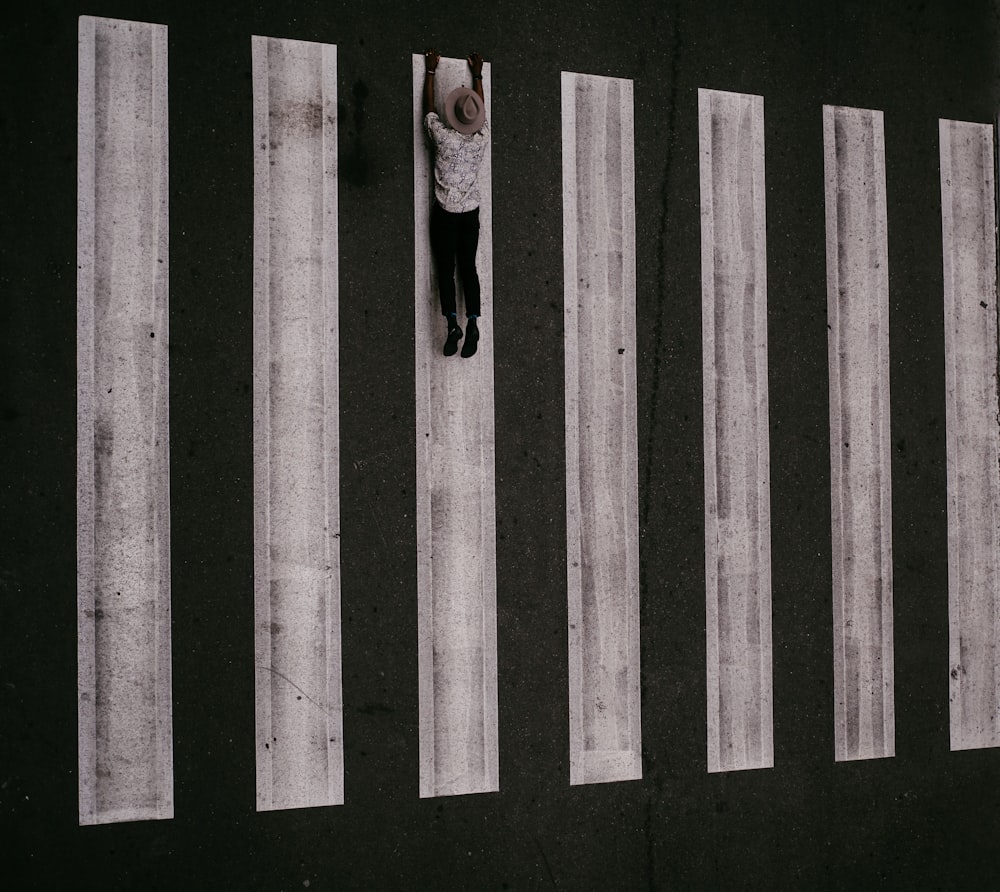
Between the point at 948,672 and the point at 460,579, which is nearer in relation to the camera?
the point at 460,579

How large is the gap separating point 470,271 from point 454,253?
0.14 meters

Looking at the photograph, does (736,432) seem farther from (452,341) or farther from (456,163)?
(456,163)

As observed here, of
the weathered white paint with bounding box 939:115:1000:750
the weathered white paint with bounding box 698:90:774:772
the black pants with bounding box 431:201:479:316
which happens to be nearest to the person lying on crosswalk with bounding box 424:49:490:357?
the black pants with bounding box 431:201:479:316

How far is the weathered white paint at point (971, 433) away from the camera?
5363mm

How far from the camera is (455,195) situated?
4641mm

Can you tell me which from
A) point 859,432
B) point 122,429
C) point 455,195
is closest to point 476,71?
point 455,195

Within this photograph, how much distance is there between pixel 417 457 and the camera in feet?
15.7

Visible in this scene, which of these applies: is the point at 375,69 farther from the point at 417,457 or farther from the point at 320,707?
the point at 320,707

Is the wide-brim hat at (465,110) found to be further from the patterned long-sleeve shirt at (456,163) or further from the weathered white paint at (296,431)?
the weathered white paint at (296,431)

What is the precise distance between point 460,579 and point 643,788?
169cm

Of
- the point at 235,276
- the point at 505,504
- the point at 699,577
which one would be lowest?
the point at 699,577

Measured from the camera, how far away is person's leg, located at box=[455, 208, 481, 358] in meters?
Result: 4.69

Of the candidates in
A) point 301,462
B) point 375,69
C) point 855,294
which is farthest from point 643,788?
point 375,69

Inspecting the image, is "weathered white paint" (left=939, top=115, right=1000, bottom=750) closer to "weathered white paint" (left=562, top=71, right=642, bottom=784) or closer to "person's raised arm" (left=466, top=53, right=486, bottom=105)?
"weathered white paint" (left=562, top=71, right=642, bottom=784)
